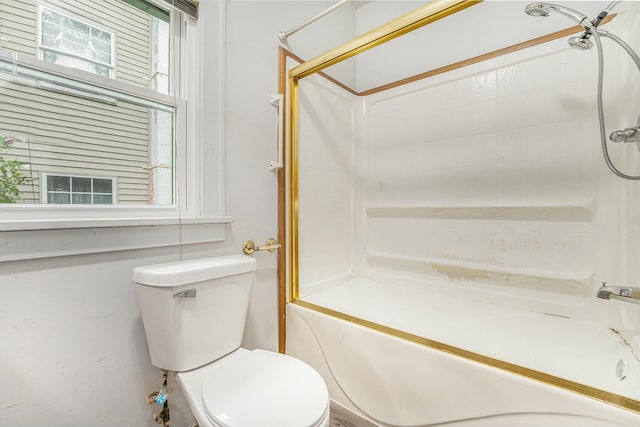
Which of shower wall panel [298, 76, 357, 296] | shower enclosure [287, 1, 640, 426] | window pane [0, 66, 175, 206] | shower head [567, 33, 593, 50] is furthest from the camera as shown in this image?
→ shower wall panel [298, 76, 357, 296]

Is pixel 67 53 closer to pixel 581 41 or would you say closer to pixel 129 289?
pixel 129 289

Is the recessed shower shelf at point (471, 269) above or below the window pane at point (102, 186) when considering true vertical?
below

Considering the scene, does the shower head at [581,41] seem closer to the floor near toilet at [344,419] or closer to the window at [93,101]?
the window at [93,101]

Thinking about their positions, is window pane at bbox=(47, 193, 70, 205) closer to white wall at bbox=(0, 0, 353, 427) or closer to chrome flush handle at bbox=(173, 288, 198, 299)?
white wall at bbox=(0, 0, 353, 427)

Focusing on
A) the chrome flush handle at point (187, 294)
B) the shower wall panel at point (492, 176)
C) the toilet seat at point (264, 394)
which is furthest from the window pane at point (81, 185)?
the shower wall panel at point (492, 176)

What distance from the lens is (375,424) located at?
3.63 ft

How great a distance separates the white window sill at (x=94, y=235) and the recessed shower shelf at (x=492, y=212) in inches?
46.0

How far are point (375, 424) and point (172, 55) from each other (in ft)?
5.71

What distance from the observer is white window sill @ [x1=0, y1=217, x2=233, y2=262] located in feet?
2.33

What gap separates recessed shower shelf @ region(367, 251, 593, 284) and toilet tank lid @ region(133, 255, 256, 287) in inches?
43.2

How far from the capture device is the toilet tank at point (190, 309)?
834 millimetres

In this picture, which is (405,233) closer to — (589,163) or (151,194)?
(589,163)

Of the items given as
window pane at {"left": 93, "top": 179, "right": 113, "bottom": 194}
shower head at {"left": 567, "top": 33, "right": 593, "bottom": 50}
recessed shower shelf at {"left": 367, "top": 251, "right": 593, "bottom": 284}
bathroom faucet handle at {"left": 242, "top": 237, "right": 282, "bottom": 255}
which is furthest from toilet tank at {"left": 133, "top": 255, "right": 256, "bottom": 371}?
shower head at {"left": 567, "top": 33, "right": 593, "bottom": 50}

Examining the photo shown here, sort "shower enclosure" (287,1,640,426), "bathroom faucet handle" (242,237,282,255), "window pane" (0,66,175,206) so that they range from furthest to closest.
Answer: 1. "bathroom faucet handle" (242,237,282,255)
2. "shower enclosure" (287,1,640,426)
3. "window pane" (0,66,175,206)
